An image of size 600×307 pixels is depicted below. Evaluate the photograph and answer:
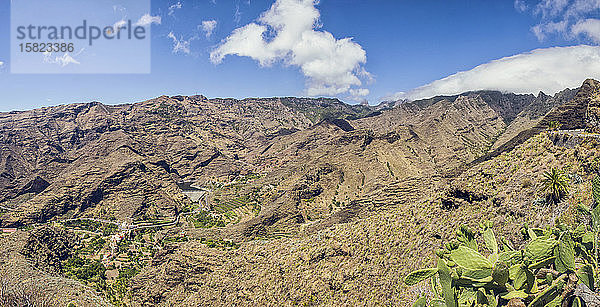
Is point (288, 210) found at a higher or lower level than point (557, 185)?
lower

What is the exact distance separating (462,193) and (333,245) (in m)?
14.8

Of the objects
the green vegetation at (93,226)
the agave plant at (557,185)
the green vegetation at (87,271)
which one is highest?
the agave plant at (557,185)

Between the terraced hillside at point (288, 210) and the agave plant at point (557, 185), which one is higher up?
the agave plant at point (557, 185)

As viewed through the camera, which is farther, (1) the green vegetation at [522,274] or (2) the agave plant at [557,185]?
(2) the agave plant at [557,185]

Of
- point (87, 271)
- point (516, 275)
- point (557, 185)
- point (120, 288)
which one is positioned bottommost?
point (87, 271)

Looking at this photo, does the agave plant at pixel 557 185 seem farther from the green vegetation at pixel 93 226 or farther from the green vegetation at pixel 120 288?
the green vegetation at pixel 93 226

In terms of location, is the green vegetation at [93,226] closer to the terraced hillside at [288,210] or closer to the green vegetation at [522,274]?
the terraced hillside at [288,210]

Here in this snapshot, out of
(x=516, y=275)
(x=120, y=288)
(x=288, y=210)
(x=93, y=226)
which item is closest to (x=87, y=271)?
(x=120, y=288)

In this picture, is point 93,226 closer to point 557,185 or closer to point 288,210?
point 288,210

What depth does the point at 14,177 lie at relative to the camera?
15638 centimetres

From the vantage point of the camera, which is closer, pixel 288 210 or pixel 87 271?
pixel 87 271

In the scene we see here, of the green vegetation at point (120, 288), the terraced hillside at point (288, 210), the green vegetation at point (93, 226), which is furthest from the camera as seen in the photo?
the green vegetation at point (93, 226)

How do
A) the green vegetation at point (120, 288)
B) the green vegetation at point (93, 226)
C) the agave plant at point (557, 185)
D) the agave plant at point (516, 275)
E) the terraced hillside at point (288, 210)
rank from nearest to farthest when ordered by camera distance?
1. the agave plant at point (516, 275)
2. the agave plant at point (557, 185)
3. the terraced hillside at point (288, 210)
4. the green vegetation at point (120, 288)
5. the green vegetation at point (93, 226)

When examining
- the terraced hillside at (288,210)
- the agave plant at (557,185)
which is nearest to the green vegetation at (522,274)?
the terraced hillside at (288,210)
